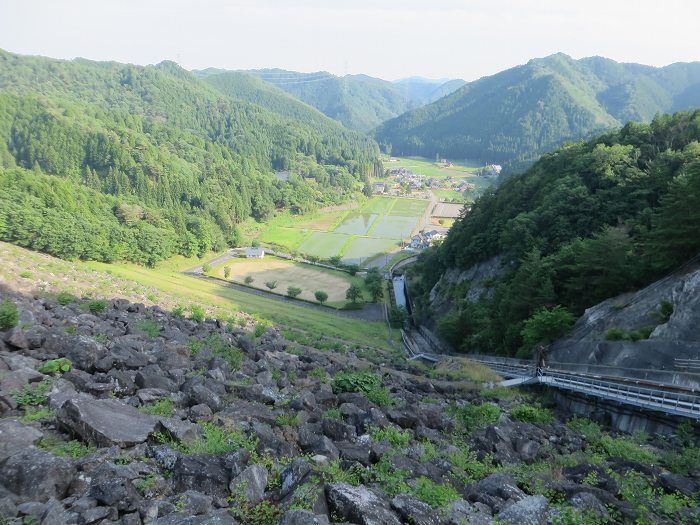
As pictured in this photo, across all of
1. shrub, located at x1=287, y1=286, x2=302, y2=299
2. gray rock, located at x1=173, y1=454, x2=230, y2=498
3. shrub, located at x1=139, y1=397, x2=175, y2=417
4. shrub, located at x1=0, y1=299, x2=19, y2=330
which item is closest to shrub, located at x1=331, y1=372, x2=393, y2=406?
shrub, located at x1=139, y1=397, x2=175, y2=417

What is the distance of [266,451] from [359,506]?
2596mm

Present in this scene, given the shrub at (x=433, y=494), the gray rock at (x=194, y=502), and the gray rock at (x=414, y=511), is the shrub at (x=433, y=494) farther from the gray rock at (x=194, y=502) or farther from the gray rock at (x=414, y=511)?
the gray rock at (x=194, y=502)

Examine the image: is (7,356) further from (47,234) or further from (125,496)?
(47,234)

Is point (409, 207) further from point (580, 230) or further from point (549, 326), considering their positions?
point (549, 326)

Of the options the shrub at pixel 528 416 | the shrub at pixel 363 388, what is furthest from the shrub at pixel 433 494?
the shrub at pixel 528 416

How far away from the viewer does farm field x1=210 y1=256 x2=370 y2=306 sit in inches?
2997

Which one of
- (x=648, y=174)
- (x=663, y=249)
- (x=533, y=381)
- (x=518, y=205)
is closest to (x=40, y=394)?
(x=533, y=381)

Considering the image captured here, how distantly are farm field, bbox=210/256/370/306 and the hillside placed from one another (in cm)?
5653

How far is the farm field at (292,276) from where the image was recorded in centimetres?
7612

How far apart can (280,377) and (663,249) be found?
76.9ft

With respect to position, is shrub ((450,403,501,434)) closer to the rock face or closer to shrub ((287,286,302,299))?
the rock face

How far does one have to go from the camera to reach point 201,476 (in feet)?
22.9

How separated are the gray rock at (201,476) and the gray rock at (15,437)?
8.17 feet

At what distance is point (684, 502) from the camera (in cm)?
848
